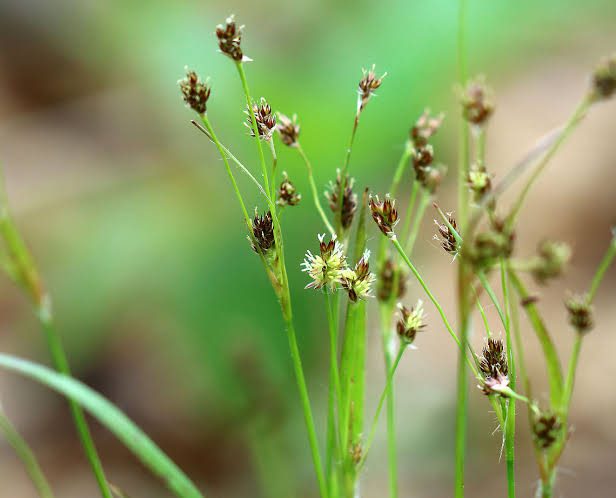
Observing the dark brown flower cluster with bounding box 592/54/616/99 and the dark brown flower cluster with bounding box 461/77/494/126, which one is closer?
the dark brown flower cluster with bounding box 592/54/616/99

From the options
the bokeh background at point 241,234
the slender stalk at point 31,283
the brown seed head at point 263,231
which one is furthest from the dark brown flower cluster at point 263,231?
the bokeh background at point 241,234

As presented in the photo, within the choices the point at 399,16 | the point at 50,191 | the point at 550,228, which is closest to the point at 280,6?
the point at 399,16

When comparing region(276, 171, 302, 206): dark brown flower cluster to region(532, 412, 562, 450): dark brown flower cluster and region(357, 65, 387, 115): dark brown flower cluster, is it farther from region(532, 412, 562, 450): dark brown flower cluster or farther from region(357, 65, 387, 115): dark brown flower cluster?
region(532, 412, 562, 450): dark brown flower cluster

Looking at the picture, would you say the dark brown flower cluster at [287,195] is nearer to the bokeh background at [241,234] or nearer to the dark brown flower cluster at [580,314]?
the dark brown flower cluster at [580,314]

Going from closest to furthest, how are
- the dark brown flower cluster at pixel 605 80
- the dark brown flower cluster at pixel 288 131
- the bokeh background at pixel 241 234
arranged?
the dark brown flower cluster at pixel 605 80 → the dark brown flower cluster at pixel 288 131 → the bokeh background at pixel 241 234

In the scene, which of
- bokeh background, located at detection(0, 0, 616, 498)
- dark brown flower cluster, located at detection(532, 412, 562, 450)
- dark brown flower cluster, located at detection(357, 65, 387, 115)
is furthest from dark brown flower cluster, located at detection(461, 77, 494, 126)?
bokeh background, located at detection(0, 0, 616, 498)

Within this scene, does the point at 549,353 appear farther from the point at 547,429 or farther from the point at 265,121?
the point at 265,121
